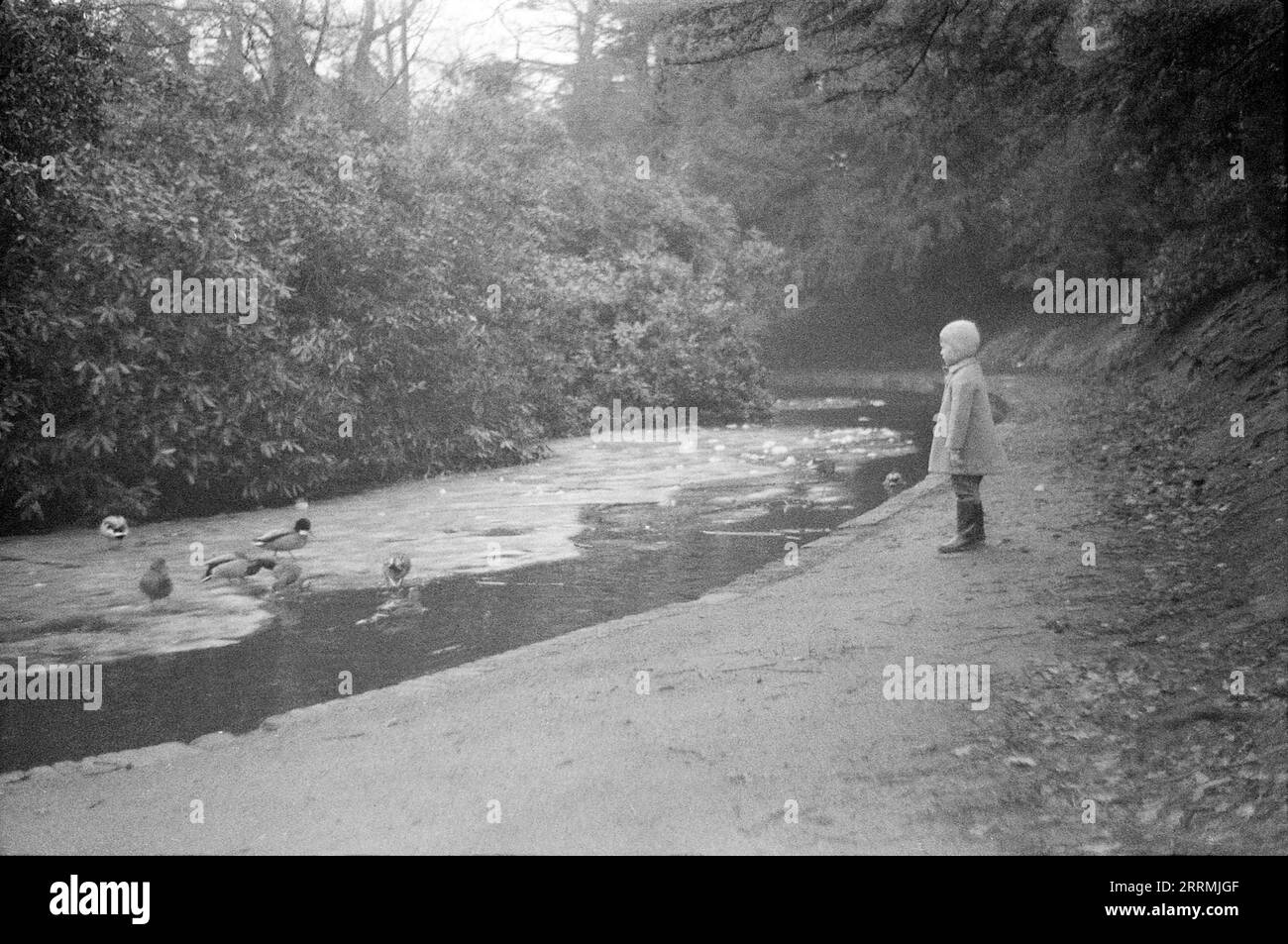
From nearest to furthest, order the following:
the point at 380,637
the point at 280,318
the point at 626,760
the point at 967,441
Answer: the point at 626,760 < the point at 380,637 < the point at 967,441 < the point at 280,318

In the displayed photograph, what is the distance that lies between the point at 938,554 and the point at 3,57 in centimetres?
850

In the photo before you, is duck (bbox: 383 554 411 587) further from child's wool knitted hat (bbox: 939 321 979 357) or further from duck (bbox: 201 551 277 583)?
child's wool knitted hat (bbox: 939 321 979 357)

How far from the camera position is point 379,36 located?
24188 millimetres

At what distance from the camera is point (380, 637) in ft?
26.2

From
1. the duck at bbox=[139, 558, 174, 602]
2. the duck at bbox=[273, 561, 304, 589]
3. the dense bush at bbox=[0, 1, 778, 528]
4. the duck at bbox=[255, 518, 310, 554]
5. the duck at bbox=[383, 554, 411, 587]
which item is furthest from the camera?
the dense bush at bbox=[0, 1, 778, 528]

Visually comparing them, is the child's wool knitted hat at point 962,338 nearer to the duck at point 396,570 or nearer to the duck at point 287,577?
the duck at point 396,570

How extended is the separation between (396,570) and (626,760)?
4325 millimetres

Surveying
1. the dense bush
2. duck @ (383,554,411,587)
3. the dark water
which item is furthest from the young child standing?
the dense bush

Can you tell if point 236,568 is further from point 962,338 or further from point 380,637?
point 962,338

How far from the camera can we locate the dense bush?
36.8 feet

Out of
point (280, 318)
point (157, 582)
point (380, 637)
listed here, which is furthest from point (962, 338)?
point (280, 318)

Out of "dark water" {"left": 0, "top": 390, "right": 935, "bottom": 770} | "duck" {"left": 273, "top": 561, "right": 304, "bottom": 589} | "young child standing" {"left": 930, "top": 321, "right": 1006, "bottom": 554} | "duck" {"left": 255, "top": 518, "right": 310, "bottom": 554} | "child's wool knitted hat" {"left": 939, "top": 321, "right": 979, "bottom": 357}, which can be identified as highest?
"child's wool knitted hat" {"left": 939, "top": 321, "right": 979, "bottom": 357}

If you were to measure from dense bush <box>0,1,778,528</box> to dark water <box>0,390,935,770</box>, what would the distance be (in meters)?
3.92

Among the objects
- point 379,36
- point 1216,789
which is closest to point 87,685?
point 1216,789
